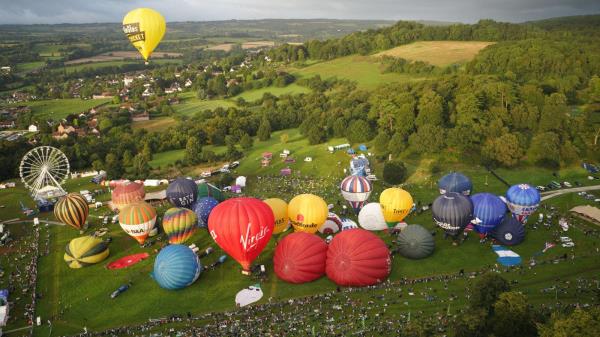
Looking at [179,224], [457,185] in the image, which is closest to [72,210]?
[179,224]

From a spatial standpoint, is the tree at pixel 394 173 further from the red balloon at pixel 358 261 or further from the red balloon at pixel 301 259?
the red balloon at pixel 301 259

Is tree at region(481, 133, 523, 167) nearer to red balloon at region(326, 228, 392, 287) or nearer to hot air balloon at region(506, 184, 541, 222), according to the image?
hot air balloon at region(506, 184, 541, 222)

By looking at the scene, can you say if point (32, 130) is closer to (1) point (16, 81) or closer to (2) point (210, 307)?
(1) point (16, 81)

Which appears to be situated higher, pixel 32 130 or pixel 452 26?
pixel 452 26

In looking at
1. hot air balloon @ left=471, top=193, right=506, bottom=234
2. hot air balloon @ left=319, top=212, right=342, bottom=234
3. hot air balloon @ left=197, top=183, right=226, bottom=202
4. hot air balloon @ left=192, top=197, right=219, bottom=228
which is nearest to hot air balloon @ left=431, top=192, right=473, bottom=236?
hot air balloon @ left=471, top=193, right=506, bottom=234

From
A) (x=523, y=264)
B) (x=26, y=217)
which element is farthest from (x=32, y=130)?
(x=523, y=264)

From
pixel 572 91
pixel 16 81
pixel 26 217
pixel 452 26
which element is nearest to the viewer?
pixel 26 217

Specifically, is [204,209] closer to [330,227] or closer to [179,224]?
[179,224]

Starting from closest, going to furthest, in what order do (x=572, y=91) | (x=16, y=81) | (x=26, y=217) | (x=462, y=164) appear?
1. (x=26, y=217)
2. (x=462, y=164)
3. (x=572, y=91)
4. (x=16, y=81)

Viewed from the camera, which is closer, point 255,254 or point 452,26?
point 255,254
